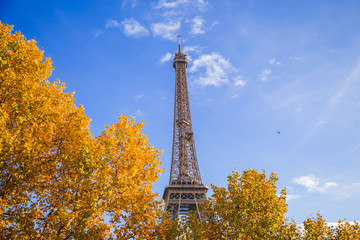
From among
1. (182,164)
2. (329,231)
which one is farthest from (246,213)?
(182,164)

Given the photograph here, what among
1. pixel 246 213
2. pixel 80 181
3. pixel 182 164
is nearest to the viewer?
pixel 80 181

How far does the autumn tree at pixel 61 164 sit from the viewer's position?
10992 millimetres

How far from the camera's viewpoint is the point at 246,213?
14.8 meters

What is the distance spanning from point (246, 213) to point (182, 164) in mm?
36752

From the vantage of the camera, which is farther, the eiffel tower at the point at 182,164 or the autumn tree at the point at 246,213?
the eiffel tower at the point at 182,164

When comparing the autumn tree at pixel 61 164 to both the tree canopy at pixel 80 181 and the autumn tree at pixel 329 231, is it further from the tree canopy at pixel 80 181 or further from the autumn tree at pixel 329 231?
the autumn tree at pixel 329 231

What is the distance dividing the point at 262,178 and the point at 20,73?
16012 millimetres

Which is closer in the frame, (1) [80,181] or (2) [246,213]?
(1) [80,181]

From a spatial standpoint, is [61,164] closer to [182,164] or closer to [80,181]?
[80,181]

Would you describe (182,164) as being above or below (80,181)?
above

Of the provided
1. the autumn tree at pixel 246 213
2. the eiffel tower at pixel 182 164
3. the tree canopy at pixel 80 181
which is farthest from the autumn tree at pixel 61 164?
the eiffel tower at pixel 182 164

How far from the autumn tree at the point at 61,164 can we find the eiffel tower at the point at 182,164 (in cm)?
2974

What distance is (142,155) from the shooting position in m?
14.1

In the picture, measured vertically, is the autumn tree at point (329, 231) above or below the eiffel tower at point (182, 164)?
below
